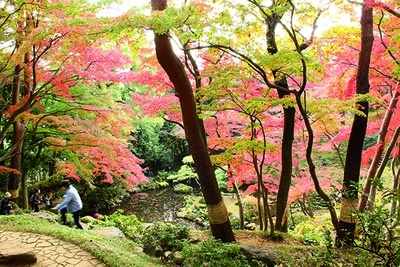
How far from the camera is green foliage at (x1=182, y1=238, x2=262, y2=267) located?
4582 mm

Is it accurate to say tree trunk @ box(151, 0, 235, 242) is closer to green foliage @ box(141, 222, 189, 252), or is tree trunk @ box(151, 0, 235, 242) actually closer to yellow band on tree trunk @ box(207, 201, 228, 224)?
yellow band on tree trunk @ box(207, 201, 228, 224)

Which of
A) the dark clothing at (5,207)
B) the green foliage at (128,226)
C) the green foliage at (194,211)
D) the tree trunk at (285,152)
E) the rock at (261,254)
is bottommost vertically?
the green foliage at (194,211)

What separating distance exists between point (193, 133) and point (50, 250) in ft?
10.4

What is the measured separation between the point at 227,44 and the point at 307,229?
790 centimetres

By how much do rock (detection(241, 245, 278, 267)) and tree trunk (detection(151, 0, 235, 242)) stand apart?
64 centimetres

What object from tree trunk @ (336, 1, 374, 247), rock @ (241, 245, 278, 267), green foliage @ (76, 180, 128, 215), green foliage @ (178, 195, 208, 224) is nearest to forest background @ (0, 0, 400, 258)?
tree trunk @ (336, 1, 374, 247)

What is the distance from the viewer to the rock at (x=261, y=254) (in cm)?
506

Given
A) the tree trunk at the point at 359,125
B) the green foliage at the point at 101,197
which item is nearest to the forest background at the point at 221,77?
the tree trunk at the point at 359,125

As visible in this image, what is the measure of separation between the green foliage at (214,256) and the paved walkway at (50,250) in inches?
55.3

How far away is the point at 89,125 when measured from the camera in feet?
26.0

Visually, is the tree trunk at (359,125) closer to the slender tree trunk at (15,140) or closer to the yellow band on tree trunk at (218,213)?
the yellow band on tree trunk at (218,213)

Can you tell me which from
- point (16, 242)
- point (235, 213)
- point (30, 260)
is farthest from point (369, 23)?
point (235, 213)

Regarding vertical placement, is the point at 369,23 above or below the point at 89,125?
above

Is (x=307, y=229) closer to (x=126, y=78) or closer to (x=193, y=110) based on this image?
(x=193, y=110)
